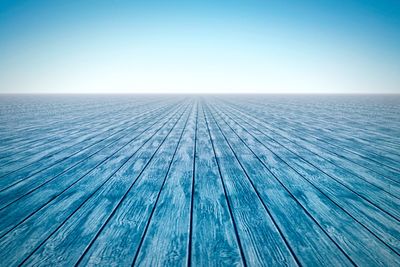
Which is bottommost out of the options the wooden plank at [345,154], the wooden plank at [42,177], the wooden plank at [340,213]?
the wooden plank at [345,154]

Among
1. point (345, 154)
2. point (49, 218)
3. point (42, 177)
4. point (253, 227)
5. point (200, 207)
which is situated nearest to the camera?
point (253, 227)

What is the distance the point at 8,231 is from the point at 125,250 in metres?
0.87

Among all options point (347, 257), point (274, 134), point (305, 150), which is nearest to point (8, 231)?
point (347, 257)

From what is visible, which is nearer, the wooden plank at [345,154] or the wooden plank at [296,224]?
the wooden plank at [296,224]

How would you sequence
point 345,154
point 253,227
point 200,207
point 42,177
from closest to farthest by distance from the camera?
point 253,227 → point 200,207 → point 42,177 → point 345,154

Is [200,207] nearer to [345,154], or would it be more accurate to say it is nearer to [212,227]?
[212,227]

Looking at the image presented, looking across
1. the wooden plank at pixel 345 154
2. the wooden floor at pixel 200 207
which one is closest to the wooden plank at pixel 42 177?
the wooden floor at pixel 200 207

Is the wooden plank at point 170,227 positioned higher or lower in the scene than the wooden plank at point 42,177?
higher

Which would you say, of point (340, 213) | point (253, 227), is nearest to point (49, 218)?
point (253, 227)

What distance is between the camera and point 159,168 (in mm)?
2316

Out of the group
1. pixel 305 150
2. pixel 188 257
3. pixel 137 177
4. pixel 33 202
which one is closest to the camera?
pixel 188 257

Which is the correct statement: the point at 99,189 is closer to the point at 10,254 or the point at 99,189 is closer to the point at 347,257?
the point at 10,254

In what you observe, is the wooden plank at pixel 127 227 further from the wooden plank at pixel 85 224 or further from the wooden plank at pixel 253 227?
the wooden plank at pixel 253 227

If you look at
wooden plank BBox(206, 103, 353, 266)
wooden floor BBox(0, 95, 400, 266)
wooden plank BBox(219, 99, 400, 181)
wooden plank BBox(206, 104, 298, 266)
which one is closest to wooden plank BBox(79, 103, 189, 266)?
wooden floor BBox(0, 95, 400, 266)
